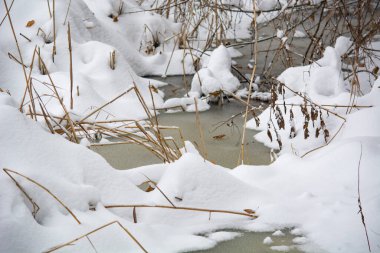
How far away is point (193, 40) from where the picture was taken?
465cm

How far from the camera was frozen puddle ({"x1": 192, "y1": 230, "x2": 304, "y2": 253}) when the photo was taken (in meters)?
1.43

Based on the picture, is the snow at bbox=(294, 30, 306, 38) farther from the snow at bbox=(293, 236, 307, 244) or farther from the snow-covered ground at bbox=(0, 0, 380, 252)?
the snow at bbox=(293, 236, 307, 244)

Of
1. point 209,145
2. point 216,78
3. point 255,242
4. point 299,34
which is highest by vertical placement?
point 299,34

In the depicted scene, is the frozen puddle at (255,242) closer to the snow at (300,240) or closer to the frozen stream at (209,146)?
the snow at (300,240)

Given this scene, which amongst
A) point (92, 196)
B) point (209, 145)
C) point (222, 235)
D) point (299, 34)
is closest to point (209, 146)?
point (209, 145)

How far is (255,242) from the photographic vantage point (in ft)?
4.85

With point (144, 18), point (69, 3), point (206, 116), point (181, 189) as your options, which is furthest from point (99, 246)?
point (144, 18)

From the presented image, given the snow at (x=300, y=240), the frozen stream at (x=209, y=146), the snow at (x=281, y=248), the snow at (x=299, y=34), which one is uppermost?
the snow at (x=299, y=34)

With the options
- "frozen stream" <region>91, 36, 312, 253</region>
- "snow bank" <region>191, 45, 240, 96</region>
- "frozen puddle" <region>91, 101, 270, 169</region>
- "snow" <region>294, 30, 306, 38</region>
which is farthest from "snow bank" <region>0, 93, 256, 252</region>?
"snow" <region>294, 30, 306, 38</region>

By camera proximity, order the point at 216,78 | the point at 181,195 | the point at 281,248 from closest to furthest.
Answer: the point at 281,248, the point at 181,195, the point at 216,78

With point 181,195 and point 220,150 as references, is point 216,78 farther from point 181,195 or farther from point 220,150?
point 181,195

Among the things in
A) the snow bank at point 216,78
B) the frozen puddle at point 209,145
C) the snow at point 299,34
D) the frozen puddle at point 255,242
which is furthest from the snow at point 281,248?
the snow at point 299,34

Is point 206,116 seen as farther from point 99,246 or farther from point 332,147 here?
point 99,246

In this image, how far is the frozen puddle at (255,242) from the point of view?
1.43 metres
